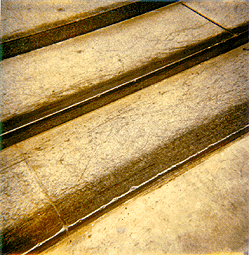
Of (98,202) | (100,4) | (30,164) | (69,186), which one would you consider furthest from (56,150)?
(100,4)

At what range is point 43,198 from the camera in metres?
1.96

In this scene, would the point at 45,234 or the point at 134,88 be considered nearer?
the point at 45,234

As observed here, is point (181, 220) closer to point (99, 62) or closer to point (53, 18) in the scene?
point (99, 62)

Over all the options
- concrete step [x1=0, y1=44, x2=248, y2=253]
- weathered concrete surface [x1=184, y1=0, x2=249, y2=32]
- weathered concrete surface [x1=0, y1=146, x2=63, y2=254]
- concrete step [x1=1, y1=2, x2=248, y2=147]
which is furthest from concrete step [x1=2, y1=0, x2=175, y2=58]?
weathered concrete surface [x1=0, y1=146, x2=63, y2=254]

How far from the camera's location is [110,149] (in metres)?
2.24

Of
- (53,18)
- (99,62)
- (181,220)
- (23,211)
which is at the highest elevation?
(53,18)

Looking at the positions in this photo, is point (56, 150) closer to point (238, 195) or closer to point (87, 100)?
point (87, 100)

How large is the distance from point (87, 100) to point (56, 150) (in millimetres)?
667

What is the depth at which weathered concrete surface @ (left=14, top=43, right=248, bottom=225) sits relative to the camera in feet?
6.67

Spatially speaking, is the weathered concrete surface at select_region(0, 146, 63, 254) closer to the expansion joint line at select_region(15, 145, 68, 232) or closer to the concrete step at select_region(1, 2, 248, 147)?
the expansion joint line at select_region(15, 145, 68, 232)

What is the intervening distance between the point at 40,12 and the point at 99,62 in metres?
1.54

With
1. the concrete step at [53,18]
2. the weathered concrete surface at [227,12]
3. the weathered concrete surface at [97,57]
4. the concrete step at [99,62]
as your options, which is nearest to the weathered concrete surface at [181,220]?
the concrete step at [99,62]

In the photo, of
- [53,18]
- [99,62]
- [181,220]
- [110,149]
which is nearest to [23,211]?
[110,149]

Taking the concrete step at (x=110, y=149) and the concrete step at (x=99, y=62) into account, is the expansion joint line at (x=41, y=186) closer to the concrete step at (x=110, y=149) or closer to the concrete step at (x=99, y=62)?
the concrete step at (x=110, y=149)
